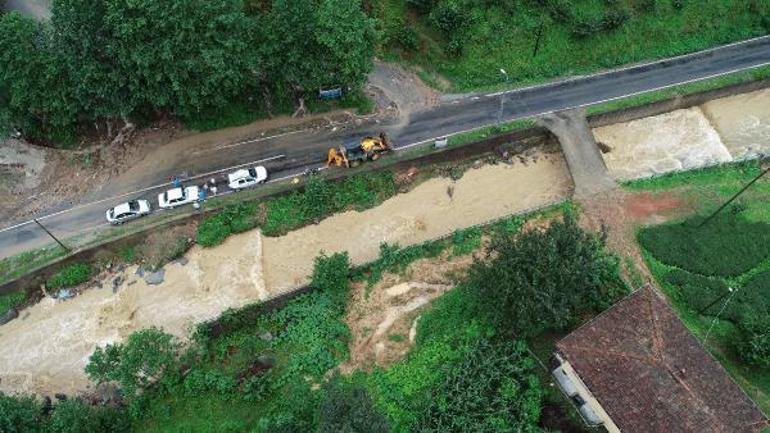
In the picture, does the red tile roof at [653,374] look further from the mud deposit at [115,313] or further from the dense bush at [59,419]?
the dense bush at [59,419]

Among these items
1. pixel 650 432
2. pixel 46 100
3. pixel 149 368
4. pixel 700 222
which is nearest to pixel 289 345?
pixel 149 368

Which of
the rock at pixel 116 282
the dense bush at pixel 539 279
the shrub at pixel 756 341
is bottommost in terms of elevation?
the shrub at pixel 756 341

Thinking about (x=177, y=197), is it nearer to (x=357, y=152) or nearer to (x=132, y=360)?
(x=357, y=152)

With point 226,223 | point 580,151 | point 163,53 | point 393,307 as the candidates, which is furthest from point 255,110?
point 580,151

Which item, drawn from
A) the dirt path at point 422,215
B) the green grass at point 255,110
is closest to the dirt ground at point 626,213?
the dirt path at point 422,215

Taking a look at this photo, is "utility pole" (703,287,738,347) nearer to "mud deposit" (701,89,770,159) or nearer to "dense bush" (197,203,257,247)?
"mud deposit" (701,89,770,159)
